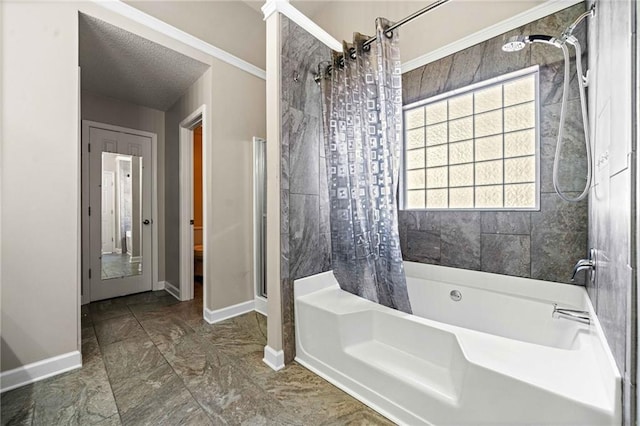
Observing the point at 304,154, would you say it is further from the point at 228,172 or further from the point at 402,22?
the point at 228,172

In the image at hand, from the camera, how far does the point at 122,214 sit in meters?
3.32

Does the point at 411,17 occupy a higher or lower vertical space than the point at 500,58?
higher

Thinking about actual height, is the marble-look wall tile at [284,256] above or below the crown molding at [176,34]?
below

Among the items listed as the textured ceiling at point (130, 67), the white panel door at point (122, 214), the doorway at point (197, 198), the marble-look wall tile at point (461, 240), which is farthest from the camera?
the doorway at point (197, 198)

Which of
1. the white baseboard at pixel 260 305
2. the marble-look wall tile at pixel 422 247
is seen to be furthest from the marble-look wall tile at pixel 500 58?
the white baseboard at pixel 260 305

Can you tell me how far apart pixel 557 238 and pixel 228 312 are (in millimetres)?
2689

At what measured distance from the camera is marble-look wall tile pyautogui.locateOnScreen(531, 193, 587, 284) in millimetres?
1634

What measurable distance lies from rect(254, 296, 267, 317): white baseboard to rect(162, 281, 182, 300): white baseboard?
1.05 metres

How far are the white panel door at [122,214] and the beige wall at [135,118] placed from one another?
124 mm

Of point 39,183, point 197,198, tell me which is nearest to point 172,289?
point 197,198

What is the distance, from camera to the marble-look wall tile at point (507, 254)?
1.81m

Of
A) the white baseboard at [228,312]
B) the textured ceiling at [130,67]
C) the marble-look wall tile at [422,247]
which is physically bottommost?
the white baseboard at [228,312]

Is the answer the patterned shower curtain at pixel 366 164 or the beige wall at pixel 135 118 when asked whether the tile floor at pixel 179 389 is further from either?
the beige wall at pixel 135 118

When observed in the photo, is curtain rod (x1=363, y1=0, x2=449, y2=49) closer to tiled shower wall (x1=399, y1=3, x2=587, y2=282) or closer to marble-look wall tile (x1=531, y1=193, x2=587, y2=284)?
tiled shower wall (x1=399, y1=3, x2=587, y2=282)
